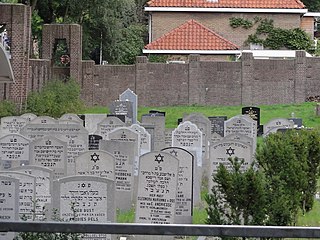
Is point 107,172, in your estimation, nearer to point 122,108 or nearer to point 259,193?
point 259,193

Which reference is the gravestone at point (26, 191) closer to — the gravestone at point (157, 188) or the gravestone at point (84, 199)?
the gravestone at point (84, 199)

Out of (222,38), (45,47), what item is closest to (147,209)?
(45,47)

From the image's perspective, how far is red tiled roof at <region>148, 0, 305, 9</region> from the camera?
5284 cm

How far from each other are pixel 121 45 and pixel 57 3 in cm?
665

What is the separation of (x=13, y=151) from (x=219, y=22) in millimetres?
38567

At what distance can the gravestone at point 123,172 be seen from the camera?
1412cm

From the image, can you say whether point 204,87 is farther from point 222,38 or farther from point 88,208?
point 88,208

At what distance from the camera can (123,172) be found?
14352 mm

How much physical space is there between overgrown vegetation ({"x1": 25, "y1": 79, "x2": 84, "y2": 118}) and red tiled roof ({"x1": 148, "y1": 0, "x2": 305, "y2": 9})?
48.9ft

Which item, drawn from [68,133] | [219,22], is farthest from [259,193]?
[219,22]

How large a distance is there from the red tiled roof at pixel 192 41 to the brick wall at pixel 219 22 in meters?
1.68

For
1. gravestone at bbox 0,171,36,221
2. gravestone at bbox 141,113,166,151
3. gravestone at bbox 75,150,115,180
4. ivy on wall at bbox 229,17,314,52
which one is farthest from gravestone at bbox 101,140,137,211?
ivy on wall at bbox 229,17,314,52

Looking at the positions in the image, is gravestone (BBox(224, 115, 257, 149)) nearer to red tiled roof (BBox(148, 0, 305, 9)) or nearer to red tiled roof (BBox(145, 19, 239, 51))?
red tiled roof (BBox(145, 19, 239, 51))

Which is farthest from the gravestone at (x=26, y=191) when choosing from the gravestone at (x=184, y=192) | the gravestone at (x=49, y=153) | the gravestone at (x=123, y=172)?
the gravestone at (x=49, y=153)
